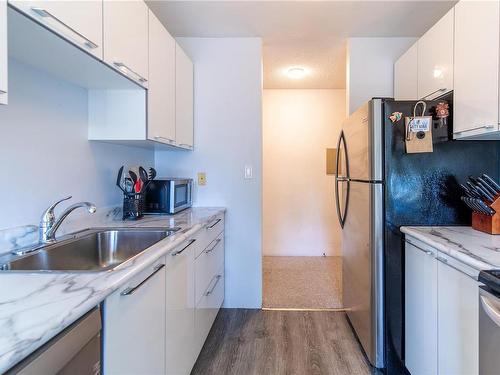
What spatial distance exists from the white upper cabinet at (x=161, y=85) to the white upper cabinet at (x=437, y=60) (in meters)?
1.75

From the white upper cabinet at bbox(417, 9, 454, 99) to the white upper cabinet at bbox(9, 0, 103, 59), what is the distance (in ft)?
6.11

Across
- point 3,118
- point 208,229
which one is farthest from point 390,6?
point 3,118

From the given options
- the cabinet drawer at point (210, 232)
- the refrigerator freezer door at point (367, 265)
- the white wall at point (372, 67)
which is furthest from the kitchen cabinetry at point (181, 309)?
the white wall at point (372, 67)

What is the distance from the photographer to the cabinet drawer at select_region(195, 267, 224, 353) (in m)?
1.73

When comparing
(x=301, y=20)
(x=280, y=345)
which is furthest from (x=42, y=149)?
(x=301, y=20)

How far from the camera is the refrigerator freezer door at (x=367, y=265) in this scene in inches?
64.9

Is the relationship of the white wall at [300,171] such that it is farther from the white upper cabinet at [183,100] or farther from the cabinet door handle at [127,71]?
the cabinet door handle at [127,71]

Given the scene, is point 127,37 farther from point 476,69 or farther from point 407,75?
point 407,75

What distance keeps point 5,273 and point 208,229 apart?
117 cm

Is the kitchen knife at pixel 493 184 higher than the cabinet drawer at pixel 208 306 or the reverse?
higher

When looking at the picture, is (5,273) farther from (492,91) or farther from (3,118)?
(492,91)

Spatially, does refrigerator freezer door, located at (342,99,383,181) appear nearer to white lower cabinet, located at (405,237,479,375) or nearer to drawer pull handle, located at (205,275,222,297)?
white lower cabinet, located at (405,237,479,375)

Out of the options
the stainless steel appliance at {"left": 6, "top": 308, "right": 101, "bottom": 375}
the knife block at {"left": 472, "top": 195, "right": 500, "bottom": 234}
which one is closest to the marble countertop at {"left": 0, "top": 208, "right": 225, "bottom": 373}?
the stainless steel appliance at {"left": 6, "top": 308, "right": 101, "bottom": 375}

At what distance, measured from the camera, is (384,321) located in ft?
5.41
